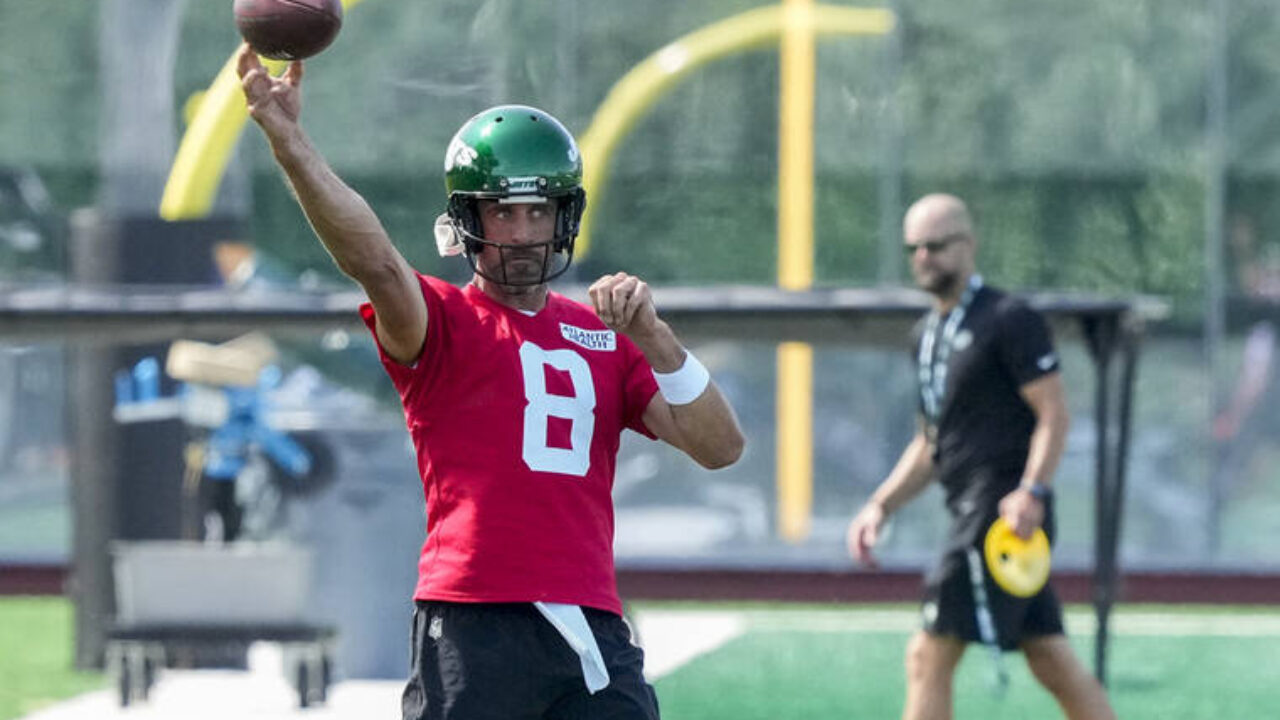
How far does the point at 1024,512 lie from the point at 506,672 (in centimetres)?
337

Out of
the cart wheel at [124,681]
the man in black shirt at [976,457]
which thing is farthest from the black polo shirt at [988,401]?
the cart wheel at [124,681]

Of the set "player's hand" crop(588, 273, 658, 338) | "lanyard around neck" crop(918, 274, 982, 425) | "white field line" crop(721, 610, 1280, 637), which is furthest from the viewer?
"white field line" crop(721, 610, 1280, 637)

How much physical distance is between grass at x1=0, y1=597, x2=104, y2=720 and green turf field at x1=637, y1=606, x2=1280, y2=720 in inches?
107

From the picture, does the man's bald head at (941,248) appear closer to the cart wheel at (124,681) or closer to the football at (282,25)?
the football at (282,25)

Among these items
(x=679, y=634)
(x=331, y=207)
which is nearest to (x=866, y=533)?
(x=331, y=207)

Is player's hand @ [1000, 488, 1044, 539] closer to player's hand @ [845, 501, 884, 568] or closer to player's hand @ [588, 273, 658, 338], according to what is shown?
player's hand @ [845, 501, 884, 568]

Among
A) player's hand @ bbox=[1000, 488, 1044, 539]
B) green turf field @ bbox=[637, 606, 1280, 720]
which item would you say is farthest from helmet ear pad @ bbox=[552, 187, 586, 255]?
green turf field @ bbox=[637, 606, 1280, 720]

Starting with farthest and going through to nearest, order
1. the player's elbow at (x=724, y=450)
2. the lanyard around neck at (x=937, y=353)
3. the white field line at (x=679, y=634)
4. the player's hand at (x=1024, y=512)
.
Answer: the white field line at (x=679, y=634), the lanyard around neck at (x=937, y=353), the player's hand at (x=1024, y=512), the player's elbow at (x=724, y=450)

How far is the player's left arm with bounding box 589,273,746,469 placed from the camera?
4.25m

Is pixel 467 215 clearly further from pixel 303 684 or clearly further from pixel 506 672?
pixel 303 684

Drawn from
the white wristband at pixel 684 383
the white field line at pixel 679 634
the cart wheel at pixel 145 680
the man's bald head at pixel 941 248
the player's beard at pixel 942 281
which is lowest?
the white field line at pixel 679 634

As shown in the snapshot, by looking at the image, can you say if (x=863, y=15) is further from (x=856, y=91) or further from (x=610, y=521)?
(x=610, y=521)

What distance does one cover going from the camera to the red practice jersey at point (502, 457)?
4594mm

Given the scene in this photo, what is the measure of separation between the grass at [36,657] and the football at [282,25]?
5.95 meters
